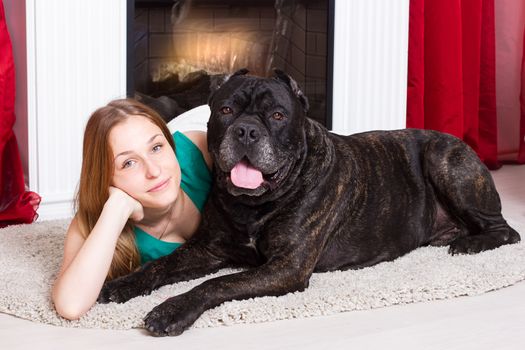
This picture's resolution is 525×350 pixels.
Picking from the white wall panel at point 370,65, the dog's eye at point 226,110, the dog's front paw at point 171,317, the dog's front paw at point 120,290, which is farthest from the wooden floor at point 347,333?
the white wall panel at point 370,65

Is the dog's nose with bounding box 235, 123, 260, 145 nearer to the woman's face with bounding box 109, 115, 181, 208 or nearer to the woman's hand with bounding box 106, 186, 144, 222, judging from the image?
the woman's face with bounding box 109, 115, 181, 208

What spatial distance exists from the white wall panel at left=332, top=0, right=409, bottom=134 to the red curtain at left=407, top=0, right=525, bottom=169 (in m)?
0.09

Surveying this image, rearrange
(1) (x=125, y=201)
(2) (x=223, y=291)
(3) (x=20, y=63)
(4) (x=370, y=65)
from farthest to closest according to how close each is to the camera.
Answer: (4) (x=370, y=65) < (3) (x=20, y=63) < (1) (x=125, y=201) < (2) (x=223, y=291)

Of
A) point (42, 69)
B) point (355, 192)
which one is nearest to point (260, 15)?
point (42, 69)

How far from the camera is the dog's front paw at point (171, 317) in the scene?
2029 mm

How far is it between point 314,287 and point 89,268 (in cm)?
65

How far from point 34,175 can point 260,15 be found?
4.17 feet

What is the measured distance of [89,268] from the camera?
213 centimetres

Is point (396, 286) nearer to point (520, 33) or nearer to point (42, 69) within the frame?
point (42, 69)

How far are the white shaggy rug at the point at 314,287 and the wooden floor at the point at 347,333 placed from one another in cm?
3

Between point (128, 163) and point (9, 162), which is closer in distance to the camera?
point (128, 163)

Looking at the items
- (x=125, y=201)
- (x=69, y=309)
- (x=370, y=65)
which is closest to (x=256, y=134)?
(x=125, y=201)

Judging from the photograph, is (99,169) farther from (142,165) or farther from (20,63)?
(20,63)

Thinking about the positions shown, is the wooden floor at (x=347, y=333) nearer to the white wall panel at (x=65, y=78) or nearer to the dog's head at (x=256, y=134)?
the dog's head at (x=256, y=134)
